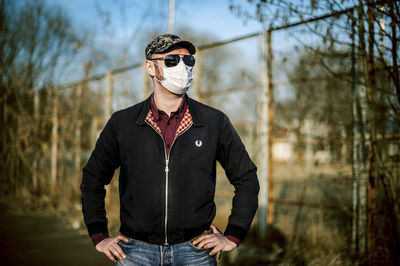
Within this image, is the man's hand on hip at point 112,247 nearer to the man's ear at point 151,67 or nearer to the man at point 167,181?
the man at point 167,181

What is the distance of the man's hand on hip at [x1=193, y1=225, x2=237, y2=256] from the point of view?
2113mm

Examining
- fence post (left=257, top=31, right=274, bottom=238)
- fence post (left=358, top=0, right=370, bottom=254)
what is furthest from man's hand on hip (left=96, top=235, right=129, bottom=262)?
fence post (left=257, top=31, right=274, bottom=238)

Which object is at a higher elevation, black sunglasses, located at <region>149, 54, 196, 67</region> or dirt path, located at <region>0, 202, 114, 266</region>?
black sunglasses, located at <region>149, 54, 196, 67</region>

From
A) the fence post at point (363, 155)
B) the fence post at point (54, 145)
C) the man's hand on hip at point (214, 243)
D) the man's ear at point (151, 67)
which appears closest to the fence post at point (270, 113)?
the fence post at point (363, 155)

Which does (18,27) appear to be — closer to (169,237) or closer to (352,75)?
(352,75)

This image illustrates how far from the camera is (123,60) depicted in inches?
318

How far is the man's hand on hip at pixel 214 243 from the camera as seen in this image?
Answer: 2.11m

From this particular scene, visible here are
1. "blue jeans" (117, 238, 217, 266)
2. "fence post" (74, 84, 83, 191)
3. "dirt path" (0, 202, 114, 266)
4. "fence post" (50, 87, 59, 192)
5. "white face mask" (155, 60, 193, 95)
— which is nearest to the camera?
"blue jeans" (117, 238, 217, 266)

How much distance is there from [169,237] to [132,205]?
0.91 feet

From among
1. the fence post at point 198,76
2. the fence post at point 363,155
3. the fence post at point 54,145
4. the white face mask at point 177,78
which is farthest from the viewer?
the fence post at point 54,145

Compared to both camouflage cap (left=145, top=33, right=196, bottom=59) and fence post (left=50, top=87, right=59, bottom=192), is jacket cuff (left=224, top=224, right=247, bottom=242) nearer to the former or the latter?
camouflage cap (left=145, top=33, right=196, bottom=59)

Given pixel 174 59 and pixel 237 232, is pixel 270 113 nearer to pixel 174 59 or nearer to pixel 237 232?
pixel 174 59

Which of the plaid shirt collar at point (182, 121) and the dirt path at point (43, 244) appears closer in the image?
the plaid shirt collar at point (182, 121)

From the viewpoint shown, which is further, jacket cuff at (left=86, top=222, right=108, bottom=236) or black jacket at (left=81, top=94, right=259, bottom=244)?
jacket cuff at (left=86, top=222, right=108, bottom=236)
